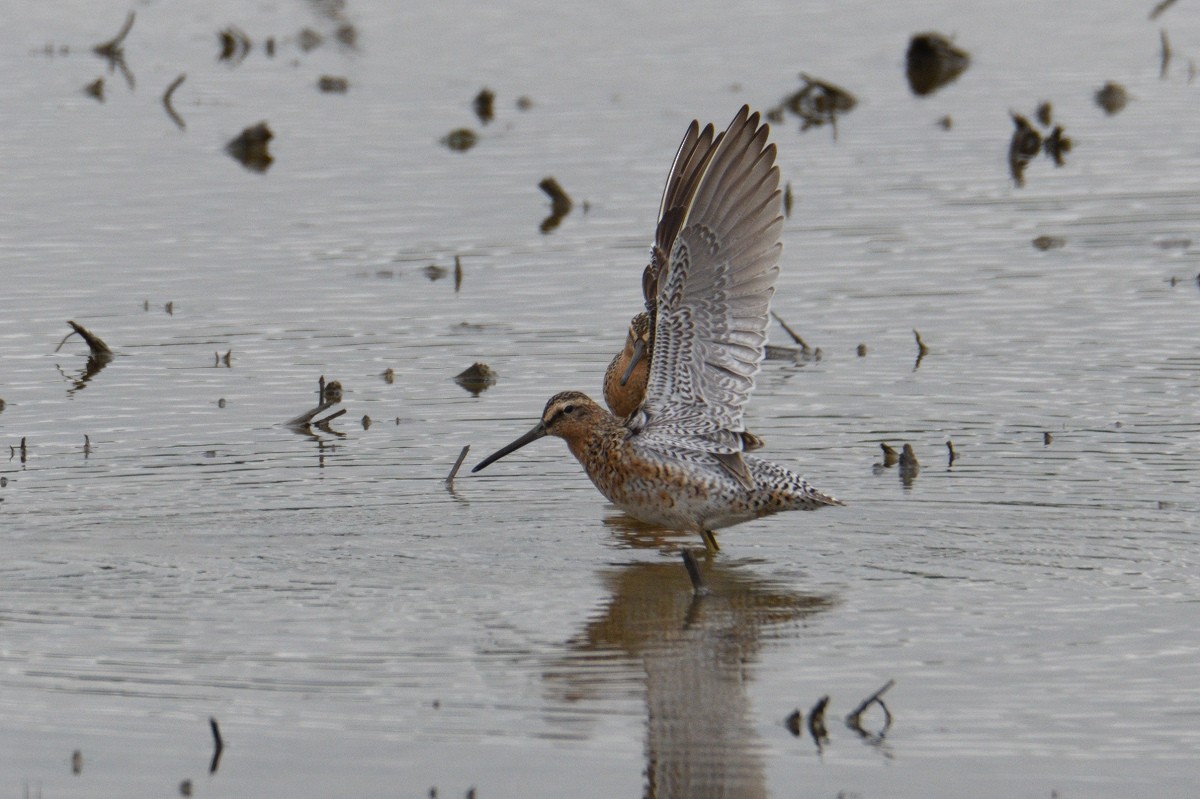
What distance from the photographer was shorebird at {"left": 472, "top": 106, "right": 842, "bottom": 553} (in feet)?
24.6

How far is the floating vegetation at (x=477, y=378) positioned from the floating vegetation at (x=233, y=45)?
972 cm

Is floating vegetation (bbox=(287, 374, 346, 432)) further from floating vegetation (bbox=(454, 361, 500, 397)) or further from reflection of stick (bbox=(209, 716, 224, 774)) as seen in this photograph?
reflection of stick (bbox=(209, 716, 224, 774))

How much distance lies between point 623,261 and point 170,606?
561 cm

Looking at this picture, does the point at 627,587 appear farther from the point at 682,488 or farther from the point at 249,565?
the point at 249,565

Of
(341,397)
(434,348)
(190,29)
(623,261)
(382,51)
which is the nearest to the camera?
(341,397)

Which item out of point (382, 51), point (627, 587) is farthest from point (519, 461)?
point (382, 51)

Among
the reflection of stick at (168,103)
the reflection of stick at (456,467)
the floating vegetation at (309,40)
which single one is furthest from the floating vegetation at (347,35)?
the reflection of stick at (456,467)

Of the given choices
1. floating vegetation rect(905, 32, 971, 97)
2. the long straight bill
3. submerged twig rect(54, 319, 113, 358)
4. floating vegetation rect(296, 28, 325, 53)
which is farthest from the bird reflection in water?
floating vegetation rect(296, 28, 325, 53)

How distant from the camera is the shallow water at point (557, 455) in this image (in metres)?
5.54

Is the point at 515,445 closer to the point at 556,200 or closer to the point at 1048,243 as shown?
the point at 1048,243

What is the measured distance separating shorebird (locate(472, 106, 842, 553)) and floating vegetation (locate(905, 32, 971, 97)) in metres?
10.0

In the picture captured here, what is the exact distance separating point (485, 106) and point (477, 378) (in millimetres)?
6599

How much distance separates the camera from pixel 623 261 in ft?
39.1

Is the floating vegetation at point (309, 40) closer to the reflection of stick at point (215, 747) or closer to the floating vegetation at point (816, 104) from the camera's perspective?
the floating vegetation at point (816, 104)
